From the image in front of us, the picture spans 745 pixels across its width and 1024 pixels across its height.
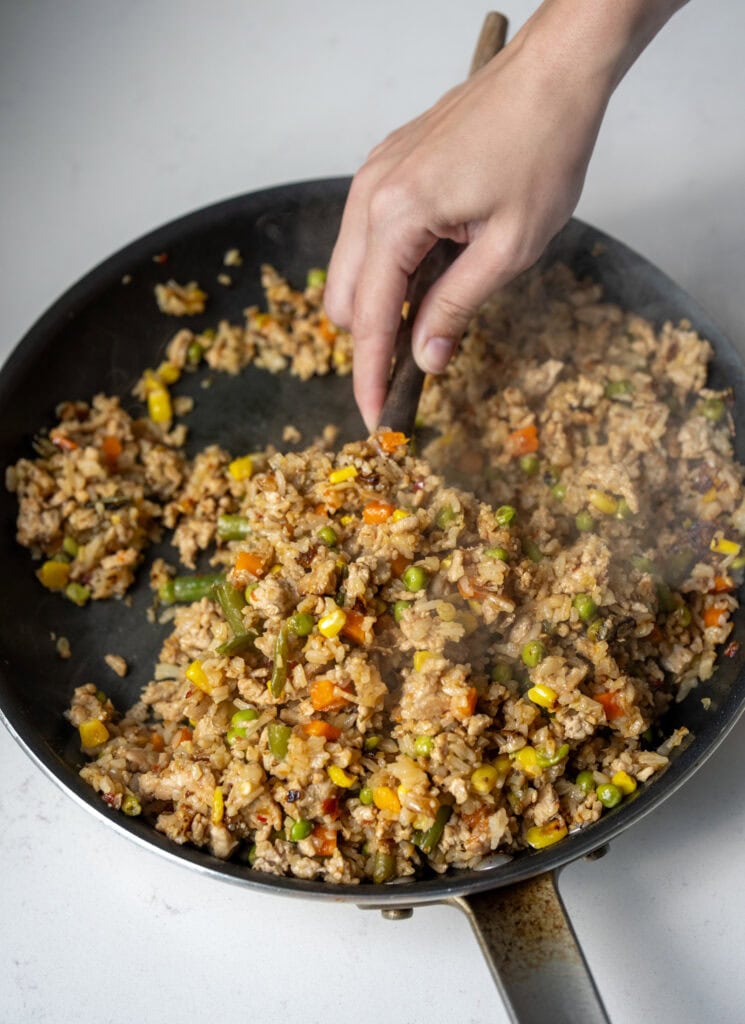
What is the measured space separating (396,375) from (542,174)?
2.15 feet

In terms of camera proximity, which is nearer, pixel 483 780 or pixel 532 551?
pixel 483 780

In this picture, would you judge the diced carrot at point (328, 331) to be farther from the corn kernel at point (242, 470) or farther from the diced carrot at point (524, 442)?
the diced carrot at point (524, 442)

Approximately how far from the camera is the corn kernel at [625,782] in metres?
2.50

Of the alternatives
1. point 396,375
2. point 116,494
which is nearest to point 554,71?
point 396,375

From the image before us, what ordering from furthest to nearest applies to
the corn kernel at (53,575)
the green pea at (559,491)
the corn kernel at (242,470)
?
1. the corn kernel at (242,470)
2. the corn kernel at (53,575)
3. the green pea at (559,491)

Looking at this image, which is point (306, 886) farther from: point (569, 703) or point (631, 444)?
point (631, 444)

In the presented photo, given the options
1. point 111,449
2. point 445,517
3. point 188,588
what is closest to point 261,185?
point 111,449

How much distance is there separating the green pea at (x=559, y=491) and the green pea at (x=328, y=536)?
2.34 feet

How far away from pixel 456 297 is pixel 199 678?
3.73 ft

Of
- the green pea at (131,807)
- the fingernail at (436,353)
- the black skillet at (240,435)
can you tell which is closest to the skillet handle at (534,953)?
the black skillet at (240,435)

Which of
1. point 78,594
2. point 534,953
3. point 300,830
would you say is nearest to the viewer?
point 534,953

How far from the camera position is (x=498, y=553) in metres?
2.54

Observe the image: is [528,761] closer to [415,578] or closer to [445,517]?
[415,578]

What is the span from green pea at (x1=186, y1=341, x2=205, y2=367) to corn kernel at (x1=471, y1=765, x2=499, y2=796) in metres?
1.70
